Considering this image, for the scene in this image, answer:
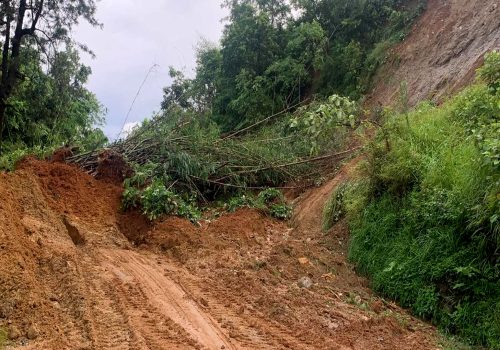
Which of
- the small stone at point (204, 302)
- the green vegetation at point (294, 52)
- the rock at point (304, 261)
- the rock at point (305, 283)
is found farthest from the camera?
the green vegetation at point (294, 52)

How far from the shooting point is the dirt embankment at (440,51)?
11.2 metres

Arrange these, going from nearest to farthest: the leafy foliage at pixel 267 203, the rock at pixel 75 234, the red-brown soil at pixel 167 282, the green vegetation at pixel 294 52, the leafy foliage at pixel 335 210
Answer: the red-brown soil at pixel 167 282, the rock at pixel 75 234, the leafy foliage at pixel 335 210, the leafy foliage at pixel 267 203, the green vegetation at pixel 294 52

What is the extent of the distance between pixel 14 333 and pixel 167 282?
197cm

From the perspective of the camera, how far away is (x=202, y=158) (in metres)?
10.3

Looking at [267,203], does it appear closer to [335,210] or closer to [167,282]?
[335,210]

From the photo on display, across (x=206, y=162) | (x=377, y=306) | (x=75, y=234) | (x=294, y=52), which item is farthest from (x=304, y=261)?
(x=294, y=52)

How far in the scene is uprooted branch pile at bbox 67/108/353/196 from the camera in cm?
984

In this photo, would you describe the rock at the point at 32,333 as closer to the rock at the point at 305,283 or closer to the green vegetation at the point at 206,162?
the rock at the point at 305,283

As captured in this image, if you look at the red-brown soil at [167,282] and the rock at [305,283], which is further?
the rock at [305,283]

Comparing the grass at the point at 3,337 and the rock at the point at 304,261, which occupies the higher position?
the grass at the point at 3,337

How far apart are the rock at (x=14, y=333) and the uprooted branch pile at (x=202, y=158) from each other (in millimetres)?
5283

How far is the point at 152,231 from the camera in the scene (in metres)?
7.50

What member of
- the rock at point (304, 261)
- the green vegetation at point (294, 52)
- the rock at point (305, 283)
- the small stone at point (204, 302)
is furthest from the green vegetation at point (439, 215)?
the green vegetation at point (294, 52)

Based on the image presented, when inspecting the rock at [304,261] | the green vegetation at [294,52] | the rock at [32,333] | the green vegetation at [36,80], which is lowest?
the rock at [304,261]
